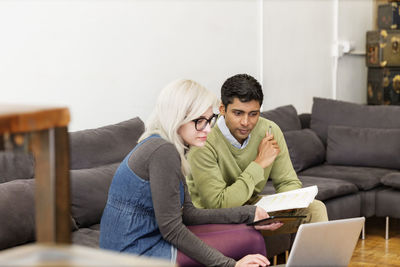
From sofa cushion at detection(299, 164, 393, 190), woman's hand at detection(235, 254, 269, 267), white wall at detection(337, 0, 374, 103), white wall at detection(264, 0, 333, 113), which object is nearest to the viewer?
woman's hand at detection(235, 254, 269, 267)

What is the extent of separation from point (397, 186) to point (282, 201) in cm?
198

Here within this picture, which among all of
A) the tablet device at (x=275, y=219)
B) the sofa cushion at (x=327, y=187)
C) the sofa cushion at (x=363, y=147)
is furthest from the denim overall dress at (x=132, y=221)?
the sofa cushion at (x=363, y=147)

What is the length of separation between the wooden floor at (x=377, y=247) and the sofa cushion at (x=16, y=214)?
2.00 m

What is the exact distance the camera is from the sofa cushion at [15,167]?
2.62m

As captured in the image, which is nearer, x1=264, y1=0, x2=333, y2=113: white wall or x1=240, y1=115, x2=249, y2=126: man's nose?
x1=240, y1=115, x2=249, y2=126: man's nose

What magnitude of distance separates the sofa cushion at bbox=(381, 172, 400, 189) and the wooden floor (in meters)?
0.39

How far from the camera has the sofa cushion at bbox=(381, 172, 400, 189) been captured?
13.3 ft

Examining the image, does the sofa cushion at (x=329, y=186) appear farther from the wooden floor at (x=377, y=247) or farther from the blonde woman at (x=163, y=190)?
the blonde woman at (x=163, y=190)

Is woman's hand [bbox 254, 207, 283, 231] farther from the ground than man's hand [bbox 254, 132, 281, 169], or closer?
closer

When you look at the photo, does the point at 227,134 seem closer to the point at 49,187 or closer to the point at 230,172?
the point at 230,172

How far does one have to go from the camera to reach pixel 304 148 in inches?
173

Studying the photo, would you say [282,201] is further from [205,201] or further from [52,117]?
[52,117]

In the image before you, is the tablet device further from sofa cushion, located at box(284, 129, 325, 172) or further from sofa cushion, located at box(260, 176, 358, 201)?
sofa cushion, located at box(284, 129, 325, 172)

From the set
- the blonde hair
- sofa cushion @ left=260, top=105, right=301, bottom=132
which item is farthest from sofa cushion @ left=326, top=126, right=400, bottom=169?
the blonde hair
